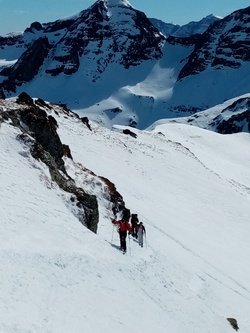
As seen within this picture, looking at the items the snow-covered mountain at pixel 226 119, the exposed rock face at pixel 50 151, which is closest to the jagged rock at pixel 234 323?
the exposed rock face at pixel 50 151

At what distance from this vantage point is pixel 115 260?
18531 mm

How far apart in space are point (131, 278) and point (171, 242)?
8991 mm

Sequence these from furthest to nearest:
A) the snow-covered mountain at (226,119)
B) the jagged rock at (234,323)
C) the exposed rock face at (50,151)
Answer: the snow-covered mountain at (226,119) < the exposed rock face at (50,151) < the jagged rock at (234,323)

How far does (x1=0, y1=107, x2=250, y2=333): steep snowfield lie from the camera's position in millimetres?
13203

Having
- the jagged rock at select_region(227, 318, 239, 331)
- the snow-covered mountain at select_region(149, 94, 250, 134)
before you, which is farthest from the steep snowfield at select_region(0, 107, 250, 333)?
the snow-covered mountain at select_region(149, 94, 250, 134)

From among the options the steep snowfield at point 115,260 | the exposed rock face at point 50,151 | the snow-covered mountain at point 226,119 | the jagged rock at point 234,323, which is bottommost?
the jagged rock at point 234,323

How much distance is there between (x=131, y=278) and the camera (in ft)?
58.4

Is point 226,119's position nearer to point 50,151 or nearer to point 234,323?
point 50,151

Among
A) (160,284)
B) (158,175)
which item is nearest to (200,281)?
(160,284)

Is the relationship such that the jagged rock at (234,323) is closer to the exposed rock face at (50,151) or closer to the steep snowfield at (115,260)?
the steep snowfield at (115,260)

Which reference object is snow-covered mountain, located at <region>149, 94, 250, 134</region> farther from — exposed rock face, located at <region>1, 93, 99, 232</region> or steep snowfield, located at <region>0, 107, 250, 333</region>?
exposed rock face, located at <region>1, 93, 99, 232</region>

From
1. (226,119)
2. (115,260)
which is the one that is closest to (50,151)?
(115,260)

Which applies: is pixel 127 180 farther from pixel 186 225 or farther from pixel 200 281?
pixel 200 281

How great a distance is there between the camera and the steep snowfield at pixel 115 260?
1320cm
